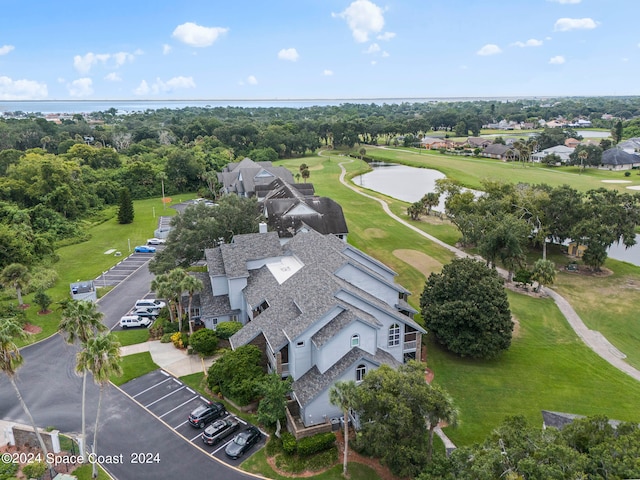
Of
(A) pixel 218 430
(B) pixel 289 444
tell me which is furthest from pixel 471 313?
(A) pixel 218 430

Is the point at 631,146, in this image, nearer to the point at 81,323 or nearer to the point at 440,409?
the point at 440,409

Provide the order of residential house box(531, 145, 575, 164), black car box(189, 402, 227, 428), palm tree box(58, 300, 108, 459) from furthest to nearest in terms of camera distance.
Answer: residential house box(531, 145, 575, 164)
black car box(189, 402, 227, 428)
palm tree box(58, 300, 108, 459)

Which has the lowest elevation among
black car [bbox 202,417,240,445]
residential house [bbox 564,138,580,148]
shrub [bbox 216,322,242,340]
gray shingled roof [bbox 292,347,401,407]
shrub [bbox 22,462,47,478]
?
black car [bbox 202,417,240,445]

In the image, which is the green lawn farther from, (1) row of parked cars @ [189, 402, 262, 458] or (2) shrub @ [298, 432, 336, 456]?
(2) shrub @ [298, 432, 336, 456]

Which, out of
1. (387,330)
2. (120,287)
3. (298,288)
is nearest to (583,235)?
(387,330)

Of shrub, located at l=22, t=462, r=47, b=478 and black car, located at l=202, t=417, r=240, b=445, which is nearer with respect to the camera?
shrub, located at l=22, t=462, r=47, b=478

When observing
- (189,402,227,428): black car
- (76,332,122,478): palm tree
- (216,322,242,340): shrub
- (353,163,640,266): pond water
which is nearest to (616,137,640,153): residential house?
(353,163,640,266): pond water
